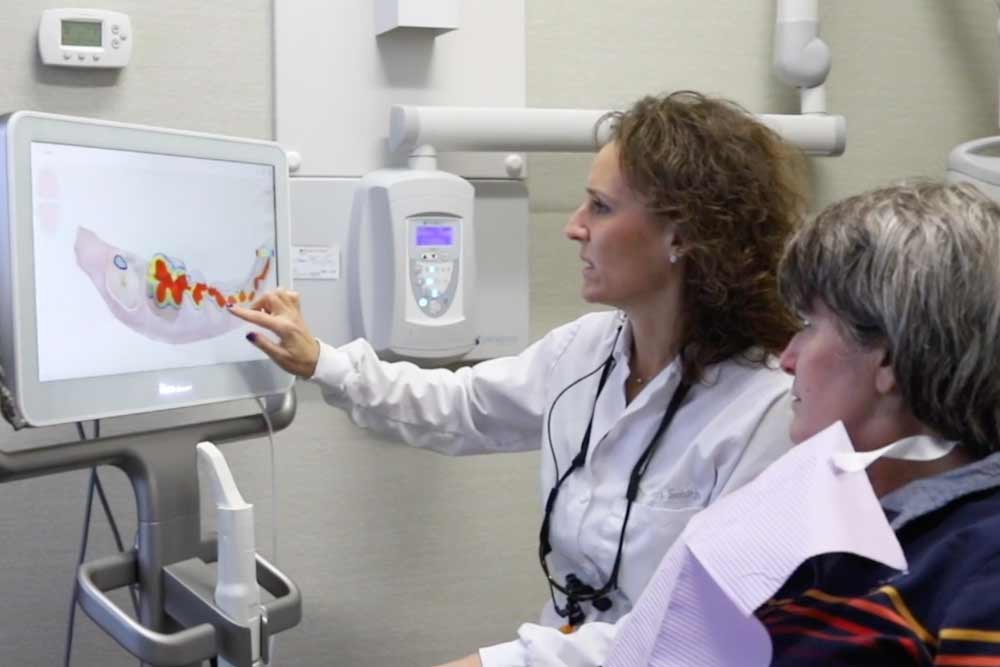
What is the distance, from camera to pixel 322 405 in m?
2.10

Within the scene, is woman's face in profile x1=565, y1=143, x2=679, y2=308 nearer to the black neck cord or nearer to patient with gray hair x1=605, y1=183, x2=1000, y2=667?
the black neck cord

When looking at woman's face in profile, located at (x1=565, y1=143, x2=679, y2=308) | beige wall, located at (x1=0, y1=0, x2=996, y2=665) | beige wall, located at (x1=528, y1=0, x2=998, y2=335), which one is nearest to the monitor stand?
beige wall, located at (x1=0, y1=0, x2=996, y2=665)

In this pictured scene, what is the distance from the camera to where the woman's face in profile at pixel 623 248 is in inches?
64.6

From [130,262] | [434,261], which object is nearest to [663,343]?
[434,261]

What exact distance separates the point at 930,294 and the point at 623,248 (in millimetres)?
619

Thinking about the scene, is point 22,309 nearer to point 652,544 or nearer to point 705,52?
point 652,544

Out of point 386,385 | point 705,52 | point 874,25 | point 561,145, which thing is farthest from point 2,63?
point 874,25

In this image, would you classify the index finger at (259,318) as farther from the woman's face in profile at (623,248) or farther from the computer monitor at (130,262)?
the woman's face in profile at (623,248)

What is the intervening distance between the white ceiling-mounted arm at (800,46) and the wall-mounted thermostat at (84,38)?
1.20 m

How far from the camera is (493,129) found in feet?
6.76

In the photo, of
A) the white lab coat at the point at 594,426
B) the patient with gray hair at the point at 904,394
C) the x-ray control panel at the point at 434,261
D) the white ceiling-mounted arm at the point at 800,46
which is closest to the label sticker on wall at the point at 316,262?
the x-ray control panel at the point at 434,261

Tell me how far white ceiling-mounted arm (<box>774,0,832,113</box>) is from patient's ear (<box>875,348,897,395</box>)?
1.32 meters

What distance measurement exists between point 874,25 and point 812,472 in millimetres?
1722

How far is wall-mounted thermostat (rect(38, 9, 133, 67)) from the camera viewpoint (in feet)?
6.00
